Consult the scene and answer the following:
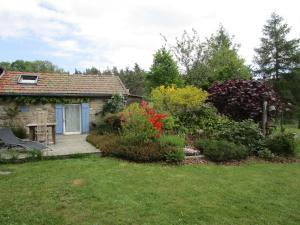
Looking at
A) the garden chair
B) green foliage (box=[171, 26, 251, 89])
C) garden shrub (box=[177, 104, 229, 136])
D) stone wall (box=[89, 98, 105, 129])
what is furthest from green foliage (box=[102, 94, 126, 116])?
green foliage (box=[171, 26, 251, 89])

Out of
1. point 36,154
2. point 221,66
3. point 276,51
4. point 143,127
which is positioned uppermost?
point 276,51

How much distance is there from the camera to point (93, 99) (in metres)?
15.0

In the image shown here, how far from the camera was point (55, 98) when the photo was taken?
46.2 feet

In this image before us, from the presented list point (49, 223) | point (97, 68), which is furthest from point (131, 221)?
point (97, 68)

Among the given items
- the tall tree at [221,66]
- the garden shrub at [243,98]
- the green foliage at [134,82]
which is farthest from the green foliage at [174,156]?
the green foliage at [134,82]

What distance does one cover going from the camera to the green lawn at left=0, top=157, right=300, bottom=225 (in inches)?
172

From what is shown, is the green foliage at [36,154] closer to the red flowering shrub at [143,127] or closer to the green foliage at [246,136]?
the red flowering shrub at [143,127]

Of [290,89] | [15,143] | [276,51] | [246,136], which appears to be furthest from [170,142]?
[276,51]

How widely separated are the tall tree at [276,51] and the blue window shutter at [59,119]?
22887mm

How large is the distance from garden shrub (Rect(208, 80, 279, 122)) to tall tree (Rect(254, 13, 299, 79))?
19597 mm

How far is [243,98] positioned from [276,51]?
2178 centimetres

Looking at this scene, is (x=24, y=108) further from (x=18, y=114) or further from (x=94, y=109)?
(x=94, y=109)

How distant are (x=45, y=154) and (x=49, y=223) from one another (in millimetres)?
4936

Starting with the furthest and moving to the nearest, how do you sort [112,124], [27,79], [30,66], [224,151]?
1. [30,66]
2. [27,79]
3. [112,124]
4. [224,151]
